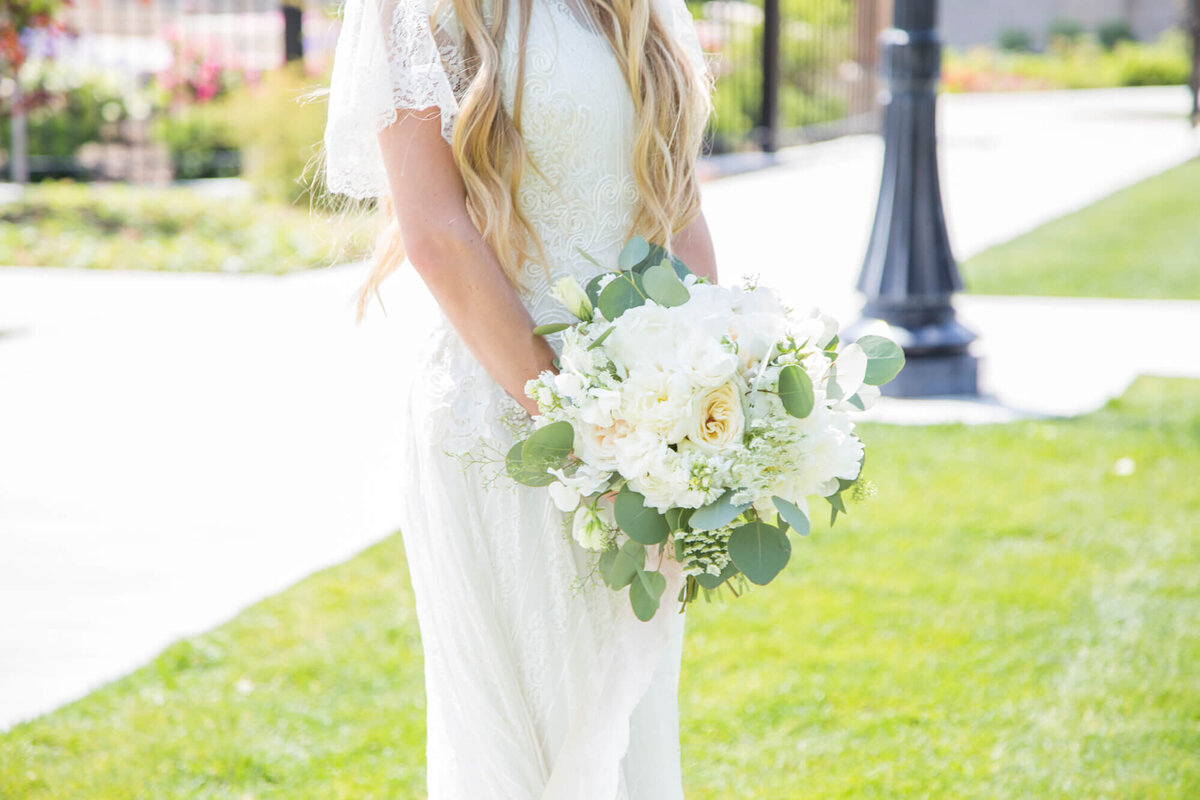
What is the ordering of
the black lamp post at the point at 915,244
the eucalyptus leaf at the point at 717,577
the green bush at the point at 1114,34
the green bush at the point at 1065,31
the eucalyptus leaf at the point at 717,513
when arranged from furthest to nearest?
the green bush at the point at 1065,31 → the green bush at the point at 1114,34 → the black lamp post at the point at 915,244 → the eucalyptus leaf at the point at 717,577 → the eucalyptus leaf at the point at 717,513

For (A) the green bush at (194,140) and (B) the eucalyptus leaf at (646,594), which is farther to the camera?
(A) the green bush at (194,140)

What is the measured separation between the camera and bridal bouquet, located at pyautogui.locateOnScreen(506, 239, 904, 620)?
5.90 ft

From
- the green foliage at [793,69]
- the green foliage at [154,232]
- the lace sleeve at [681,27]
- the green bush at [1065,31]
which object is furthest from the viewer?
the green bush at [1065,31]

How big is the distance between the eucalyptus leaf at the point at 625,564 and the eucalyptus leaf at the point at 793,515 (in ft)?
0.72

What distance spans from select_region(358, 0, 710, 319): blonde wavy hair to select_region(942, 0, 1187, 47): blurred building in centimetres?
4047

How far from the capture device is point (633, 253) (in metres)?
1.99

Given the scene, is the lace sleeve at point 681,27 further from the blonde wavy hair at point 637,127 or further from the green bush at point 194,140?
the green bush at point 194,140

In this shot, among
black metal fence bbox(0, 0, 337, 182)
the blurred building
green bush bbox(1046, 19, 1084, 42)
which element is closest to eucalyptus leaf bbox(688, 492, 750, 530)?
black metal fence bbox(0, 0, 337, 182)

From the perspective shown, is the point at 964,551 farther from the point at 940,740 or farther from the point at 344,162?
the point at 344,162

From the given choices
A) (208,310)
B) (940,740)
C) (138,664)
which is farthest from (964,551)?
(208,310)

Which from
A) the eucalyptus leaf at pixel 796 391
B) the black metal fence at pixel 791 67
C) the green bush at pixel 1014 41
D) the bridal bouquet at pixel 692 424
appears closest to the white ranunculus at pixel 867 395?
the bridal bouquet at pixel 692 424

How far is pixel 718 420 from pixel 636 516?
0.18 m

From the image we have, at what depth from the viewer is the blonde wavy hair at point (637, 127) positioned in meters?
1.99

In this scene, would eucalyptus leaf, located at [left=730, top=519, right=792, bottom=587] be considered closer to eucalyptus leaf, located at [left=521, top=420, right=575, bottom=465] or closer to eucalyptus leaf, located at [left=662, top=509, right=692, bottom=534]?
eucalyptus leaf, located at [left=662, top=509, right=692, bottom=534]
